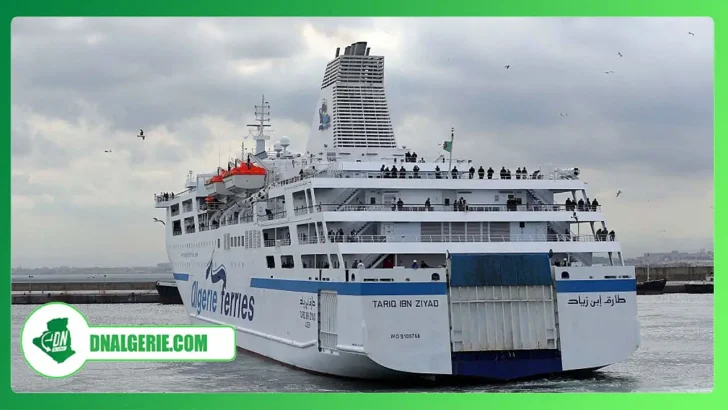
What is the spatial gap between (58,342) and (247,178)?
1705cm

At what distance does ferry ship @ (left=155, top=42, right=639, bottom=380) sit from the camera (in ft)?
80.0

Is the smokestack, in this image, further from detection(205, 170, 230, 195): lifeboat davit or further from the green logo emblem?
the green logo emblem

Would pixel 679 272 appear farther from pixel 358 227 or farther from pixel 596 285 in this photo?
pixel 358 227

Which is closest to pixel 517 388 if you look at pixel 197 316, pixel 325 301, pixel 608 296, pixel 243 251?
pixel 608 296

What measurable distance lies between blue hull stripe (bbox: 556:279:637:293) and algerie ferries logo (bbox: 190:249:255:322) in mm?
10892

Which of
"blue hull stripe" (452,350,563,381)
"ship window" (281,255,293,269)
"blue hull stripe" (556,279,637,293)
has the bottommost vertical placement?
"blue hull stripe" (452,350,563,381)

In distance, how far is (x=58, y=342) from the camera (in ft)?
63.6

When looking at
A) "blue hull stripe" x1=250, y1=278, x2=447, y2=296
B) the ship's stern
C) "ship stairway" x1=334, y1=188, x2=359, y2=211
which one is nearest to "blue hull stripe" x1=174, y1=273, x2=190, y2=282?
"ship stairway" x1=334, y1=188, x2=359, y2=211

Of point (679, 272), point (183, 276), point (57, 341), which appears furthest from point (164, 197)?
point (679, 272)

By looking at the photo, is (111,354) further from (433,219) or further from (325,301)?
(433,219)

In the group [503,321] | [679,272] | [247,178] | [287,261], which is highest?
[247,178]

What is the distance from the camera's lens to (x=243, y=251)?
110 feet

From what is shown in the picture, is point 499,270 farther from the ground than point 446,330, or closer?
farther from the ground

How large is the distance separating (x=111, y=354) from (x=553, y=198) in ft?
45.6
